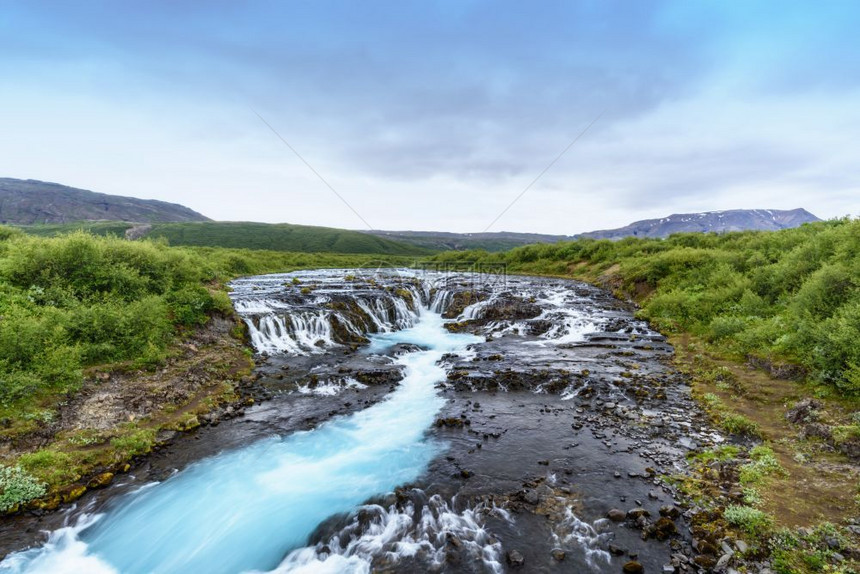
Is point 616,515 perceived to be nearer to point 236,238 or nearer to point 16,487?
point 16,487

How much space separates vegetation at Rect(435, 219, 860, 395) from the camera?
474 inches

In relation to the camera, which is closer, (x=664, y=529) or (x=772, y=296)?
(x=664, y=529)

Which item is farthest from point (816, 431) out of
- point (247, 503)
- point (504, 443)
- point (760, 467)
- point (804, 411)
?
point (247, 503)

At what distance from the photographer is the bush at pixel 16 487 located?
825cm

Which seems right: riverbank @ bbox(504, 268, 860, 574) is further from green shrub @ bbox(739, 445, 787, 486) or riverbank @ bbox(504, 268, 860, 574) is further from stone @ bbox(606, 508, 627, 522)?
stone @ bbox(606, 508, 627, 522)

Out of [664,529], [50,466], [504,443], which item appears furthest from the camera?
[504,443]

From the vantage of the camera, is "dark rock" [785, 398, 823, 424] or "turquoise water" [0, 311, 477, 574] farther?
"dark rock" [785, 398, 823, 424]

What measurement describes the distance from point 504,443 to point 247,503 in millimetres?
7229

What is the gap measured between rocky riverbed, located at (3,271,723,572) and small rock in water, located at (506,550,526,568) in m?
0.02

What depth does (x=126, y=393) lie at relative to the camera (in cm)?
1260

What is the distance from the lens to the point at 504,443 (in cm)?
1120

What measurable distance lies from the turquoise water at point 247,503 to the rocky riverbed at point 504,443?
462mm

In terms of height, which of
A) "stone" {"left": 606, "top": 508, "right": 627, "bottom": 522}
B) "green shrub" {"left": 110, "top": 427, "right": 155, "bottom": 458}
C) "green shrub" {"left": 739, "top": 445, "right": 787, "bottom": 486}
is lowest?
"green shrub" {"left": 110, "top": 427, "right": 155, "bottom": 458}

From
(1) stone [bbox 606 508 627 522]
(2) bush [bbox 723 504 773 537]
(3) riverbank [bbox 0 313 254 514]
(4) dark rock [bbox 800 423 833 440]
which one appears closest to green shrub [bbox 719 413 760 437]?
(4) dark rock [bbox 800 423 833 440]
